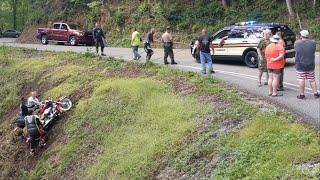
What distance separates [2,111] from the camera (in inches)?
829

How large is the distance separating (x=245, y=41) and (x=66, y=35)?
19.1m

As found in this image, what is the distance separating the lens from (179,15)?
3506 cm

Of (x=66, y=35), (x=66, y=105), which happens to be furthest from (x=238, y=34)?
(x=66, y=35)

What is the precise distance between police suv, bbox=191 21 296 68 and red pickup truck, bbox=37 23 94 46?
1557 centimetres

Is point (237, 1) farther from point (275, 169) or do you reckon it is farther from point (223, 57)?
point (275, 169)

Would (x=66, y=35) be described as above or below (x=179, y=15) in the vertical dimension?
below

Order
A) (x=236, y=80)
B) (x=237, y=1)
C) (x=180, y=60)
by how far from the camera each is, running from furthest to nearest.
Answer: (x=237, y=1), (x=180, y=60), (x=236, y=80)

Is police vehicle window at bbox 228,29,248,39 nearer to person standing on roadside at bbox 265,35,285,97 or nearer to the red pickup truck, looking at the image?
person standing on roadside at bbox 265,35,285,97

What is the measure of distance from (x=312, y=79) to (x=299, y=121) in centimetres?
221

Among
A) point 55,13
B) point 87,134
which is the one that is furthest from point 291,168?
point 55,13

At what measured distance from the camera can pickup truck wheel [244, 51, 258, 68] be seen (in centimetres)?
1934

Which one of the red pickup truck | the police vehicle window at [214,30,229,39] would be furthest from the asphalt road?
the red pickup truck

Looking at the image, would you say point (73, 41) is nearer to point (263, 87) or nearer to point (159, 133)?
point (263, 87)

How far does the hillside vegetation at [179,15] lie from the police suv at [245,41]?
A: 891 cm
